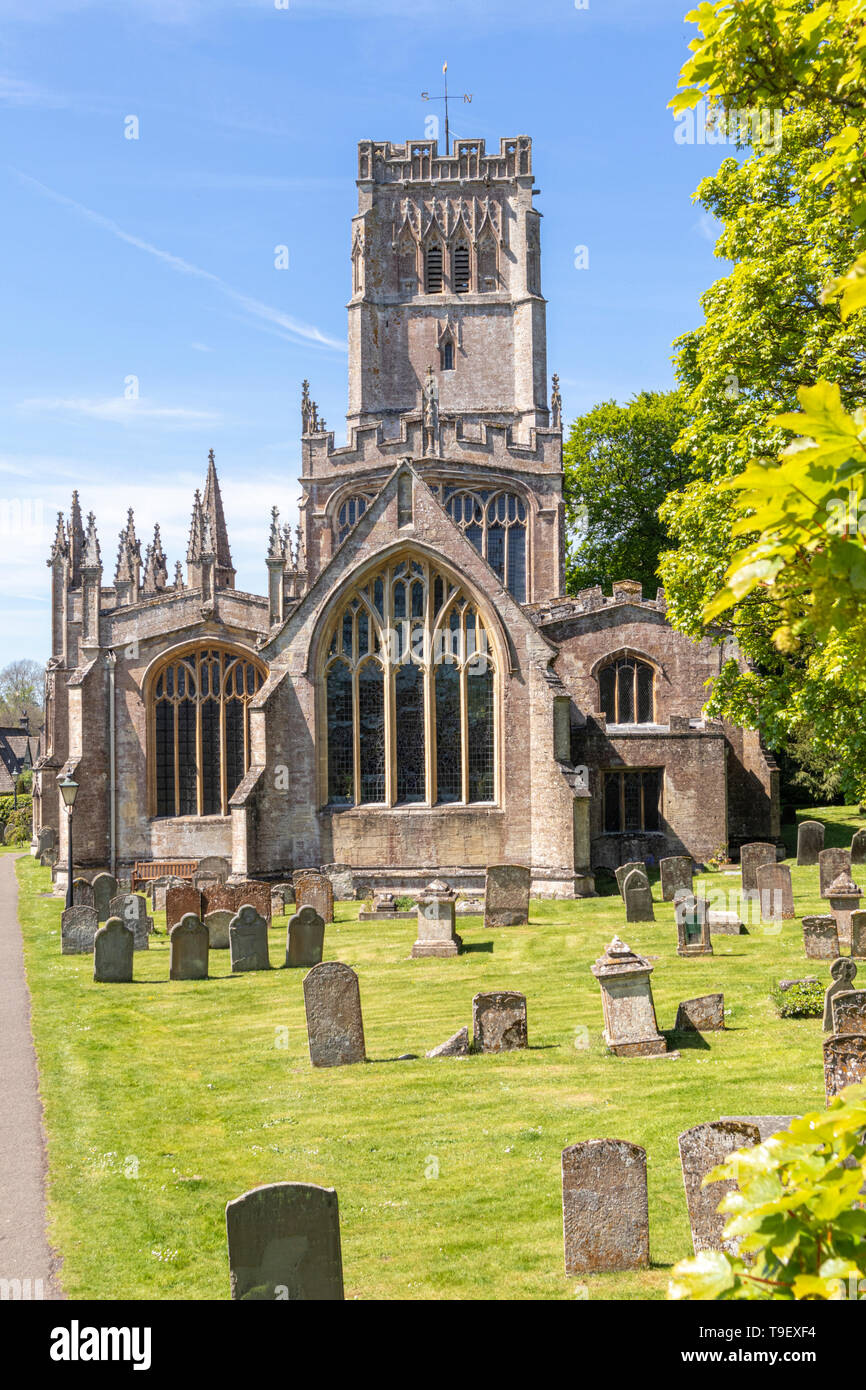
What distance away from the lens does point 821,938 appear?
16.4 meters

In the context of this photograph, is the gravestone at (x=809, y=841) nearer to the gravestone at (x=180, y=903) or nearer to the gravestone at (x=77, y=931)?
the gravestone at (x=180, y=903)

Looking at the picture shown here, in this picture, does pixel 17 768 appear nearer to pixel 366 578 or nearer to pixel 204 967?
pixel 366 578

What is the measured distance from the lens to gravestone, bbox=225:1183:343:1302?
612cm

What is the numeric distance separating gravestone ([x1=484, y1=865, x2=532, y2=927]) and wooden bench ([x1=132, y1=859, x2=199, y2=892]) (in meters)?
9.52

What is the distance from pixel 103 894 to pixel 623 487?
31484 millimetres

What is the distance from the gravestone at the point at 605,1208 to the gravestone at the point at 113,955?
12.2m

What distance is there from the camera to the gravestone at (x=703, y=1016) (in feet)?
41.8

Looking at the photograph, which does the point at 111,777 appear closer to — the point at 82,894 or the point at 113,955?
the point at 82,894

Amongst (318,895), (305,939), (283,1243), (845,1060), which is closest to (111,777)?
(318,895)

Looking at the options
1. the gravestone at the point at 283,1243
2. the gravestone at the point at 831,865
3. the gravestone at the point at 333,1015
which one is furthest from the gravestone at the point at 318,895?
the gravestone at the point at 283,1243

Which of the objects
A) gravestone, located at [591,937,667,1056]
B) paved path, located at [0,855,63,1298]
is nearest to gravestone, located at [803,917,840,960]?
gravestone, located at [591,937,667,1056]

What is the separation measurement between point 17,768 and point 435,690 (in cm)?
5863

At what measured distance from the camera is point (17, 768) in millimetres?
77750
